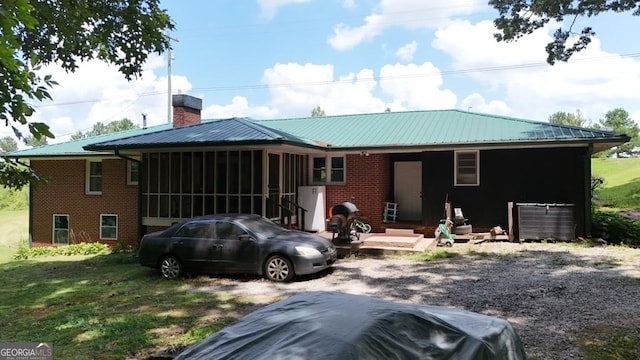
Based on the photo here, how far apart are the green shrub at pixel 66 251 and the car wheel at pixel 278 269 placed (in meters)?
8.72

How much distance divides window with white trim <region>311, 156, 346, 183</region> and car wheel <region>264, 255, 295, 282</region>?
22.3 feet

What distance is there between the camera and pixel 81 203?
1748 centimetres

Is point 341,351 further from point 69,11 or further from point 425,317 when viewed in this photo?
point 69,11

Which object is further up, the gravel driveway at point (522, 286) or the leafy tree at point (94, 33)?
the leafy tree at point (94, 33)

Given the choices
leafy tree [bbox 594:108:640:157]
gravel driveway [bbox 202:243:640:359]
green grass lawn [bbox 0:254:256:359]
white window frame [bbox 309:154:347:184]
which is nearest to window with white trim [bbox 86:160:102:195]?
green grass lawn [bbox 0:254:256:359]

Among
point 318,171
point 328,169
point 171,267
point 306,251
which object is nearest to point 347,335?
point 306,251

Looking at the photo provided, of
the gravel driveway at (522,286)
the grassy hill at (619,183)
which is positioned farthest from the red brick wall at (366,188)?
the grassy hill at (619,183)

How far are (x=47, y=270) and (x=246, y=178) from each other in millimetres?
5992

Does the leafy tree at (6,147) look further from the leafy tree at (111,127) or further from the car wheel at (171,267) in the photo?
the leafy tree at (111,127)

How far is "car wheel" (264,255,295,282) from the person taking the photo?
9623 millimetres

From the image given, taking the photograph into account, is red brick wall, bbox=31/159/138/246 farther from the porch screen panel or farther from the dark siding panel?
the dark siding panel

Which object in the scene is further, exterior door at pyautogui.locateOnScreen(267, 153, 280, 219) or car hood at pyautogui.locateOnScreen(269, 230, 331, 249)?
exterior door at pyautogui.locateOnScreen(267, 153, 280, 219)

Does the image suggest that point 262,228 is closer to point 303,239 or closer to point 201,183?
point 303,239

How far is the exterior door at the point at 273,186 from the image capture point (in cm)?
1309
